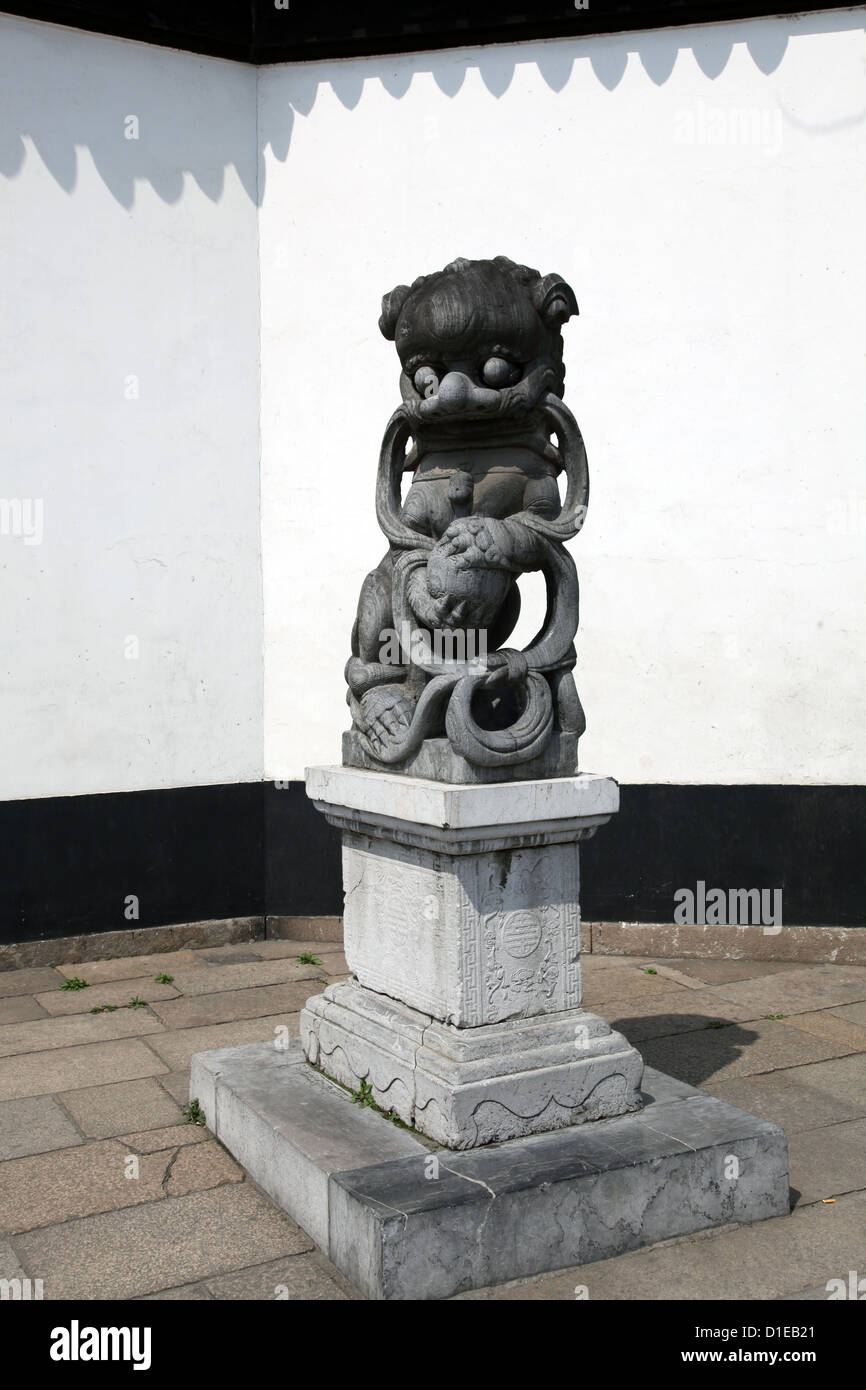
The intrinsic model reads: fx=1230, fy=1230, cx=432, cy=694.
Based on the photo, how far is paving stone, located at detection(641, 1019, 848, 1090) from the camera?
474 cm

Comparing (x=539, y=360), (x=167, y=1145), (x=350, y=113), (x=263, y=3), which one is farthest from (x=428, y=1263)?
(x=263, y=3)

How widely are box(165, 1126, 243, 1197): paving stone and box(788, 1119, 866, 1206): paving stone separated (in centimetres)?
176

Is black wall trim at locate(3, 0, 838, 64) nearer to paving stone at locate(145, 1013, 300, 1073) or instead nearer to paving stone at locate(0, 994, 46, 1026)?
paving stone at locate(0, 994, 46, 1026)

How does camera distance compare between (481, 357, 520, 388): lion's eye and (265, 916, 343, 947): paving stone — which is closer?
(481, 357, 520, 388): lion's eye

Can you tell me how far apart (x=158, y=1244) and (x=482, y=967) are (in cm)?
118

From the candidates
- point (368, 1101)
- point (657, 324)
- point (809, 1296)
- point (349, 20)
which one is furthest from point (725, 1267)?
point (349, 20)

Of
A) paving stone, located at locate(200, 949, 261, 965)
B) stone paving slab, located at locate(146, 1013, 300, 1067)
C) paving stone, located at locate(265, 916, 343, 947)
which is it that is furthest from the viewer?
paving stone, located at locate(265, 916, 343, 947)

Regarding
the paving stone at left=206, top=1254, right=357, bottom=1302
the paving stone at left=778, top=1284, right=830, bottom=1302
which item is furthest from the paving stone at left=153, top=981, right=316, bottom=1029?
the paving stone at left=778, top=1284, right=830, bottom=1302

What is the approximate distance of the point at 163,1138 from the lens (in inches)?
164

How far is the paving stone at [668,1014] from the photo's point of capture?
5207 millimetres

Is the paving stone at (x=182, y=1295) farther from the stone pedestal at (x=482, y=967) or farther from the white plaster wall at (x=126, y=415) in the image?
the white plaster wall at (x=126, y=415)

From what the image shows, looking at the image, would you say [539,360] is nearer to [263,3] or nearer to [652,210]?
[652,210]

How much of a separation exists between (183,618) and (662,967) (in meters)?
3.11

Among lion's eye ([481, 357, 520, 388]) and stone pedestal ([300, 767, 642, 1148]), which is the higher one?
lion's eye ([481, 357, 520, 388])
